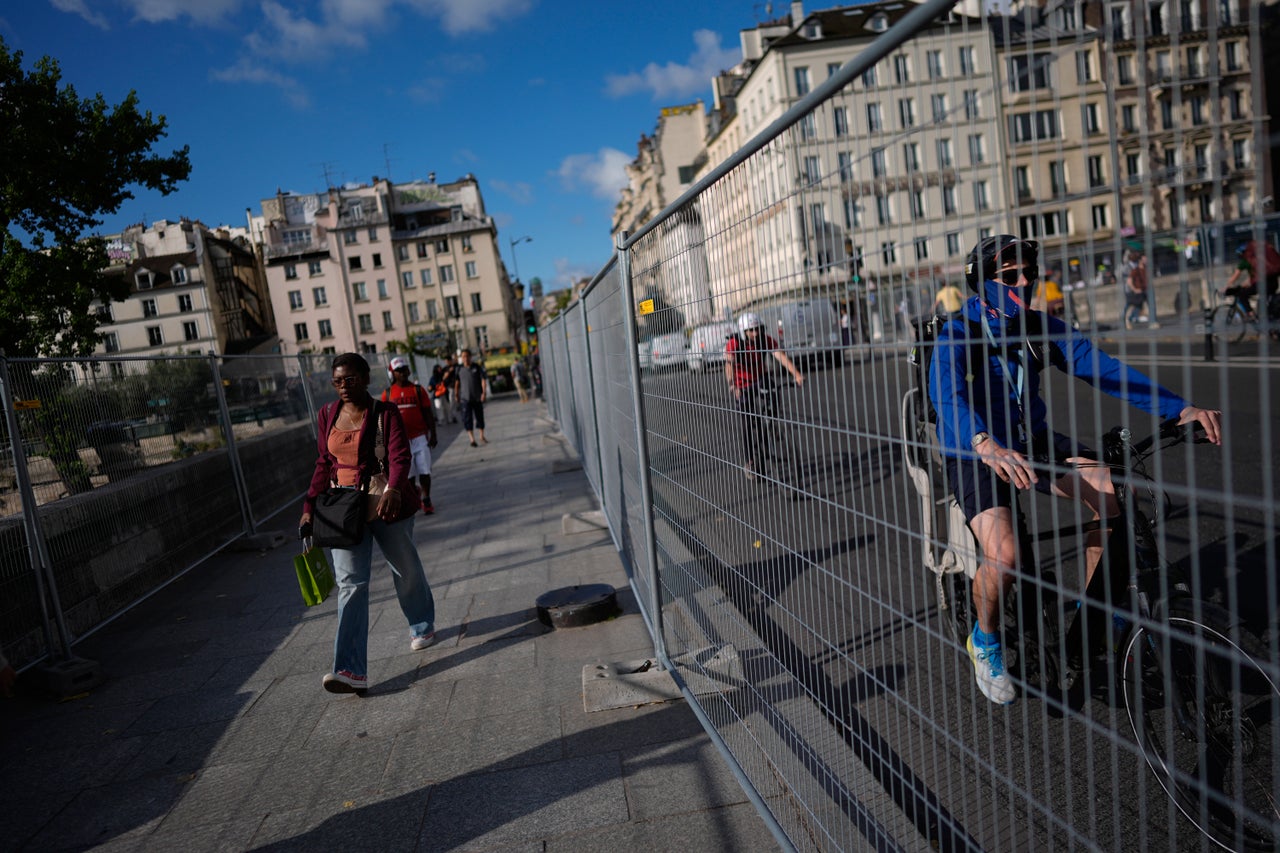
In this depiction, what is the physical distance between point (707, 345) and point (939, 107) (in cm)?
159

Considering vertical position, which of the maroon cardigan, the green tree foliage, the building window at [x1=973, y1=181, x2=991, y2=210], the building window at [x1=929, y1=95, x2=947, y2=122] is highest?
the green tree foliage

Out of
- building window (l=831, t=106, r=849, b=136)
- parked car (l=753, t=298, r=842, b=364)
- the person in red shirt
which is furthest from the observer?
the person in red shirt

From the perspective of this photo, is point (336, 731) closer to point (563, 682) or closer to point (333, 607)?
point (563, 682)

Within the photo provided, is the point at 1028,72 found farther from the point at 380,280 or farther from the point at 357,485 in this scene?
the point at 380,280

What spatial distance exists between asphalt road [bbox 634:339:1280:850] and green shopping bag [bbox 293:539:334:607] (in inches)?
80.6

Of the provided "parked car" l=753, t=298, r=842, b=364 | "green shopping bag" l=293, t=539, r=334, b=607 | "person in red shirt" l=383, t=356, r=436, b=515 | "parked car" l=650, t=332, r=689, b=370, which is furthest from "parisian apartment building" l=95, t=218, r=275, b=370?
"parked car" l=753, t=298, r=842, b=364

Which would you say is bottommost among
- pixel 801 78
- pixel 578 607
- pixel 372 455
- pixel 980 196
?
pixel 578 607

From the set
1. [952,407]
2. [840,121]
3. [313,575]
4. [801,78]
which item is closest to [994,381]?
[952,407]

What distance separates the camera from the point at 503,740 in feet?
13.0

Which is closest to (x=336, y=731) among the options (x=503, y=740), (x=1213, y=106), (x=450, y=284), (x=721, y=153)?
(x=503, y=740)

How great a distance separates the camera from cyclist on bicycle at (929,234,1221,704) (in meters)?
1.34

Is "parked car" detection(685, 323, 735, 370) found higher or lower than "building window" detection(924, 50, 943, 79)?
lower

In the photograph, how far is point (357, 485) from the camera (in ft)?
15.9

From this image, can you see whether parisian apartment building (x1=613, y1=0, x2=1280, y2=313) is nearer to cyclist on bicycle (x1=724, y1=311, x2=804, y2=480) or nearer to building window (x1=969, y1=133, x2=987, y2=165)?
building window (x1=969, y1=133, x2=987, y2=165)
